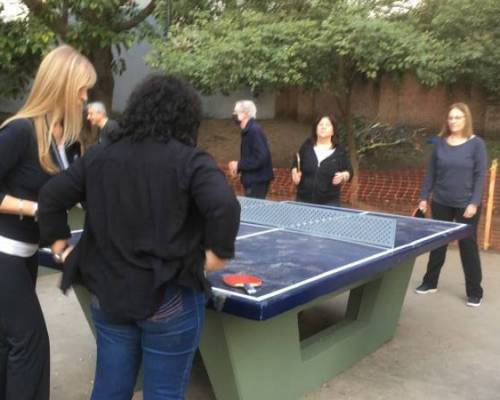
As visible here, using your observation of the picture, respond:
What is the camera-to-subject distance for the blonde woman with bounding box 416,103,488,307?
5.09 metres

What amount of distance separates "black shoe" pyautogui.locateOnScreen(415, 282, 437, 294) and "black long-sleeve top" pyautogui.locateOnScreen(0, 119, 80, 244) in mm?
3983

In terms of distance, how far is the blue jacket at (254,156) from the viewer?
6.59m

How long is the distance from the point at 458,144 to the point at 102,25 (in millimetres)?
5210

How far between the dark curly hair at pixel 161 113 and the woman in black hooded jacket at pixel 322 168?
3.24 m

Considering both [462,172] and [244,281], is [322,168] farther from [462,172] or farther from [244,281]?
[244,281]

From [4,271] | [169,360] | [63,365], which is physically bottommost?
[63,365]

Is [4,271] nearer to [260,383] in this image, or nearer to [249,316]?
[249,316]

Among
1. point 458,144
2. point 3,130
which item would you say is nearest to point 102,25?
point 458,144

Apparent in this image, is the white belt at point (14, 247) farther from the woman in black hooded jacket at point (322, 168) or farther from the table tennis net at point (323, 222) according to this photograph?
the woman in black hooded jacket at point (322, 168)

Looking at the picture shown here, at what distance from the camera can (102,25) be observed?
834cm

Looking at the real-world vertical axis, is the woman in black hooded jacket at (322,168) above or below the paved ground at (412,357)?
above

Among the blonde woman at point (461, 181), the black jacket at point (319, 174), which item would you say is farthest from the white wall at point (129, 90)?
the blonde woman at point (461, 181)

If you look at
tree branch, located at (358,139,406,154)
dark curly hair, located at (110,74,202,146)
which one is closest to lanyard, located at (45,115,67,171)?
dark curly hair, located at (110,74,202,146)

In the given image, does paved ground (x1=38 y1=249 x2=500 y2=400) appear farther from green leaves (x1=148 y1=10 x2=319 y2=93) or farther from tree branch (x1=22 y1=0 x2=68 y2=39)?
tree branch (x1=22 y1=0 x2=68 y2=39)
